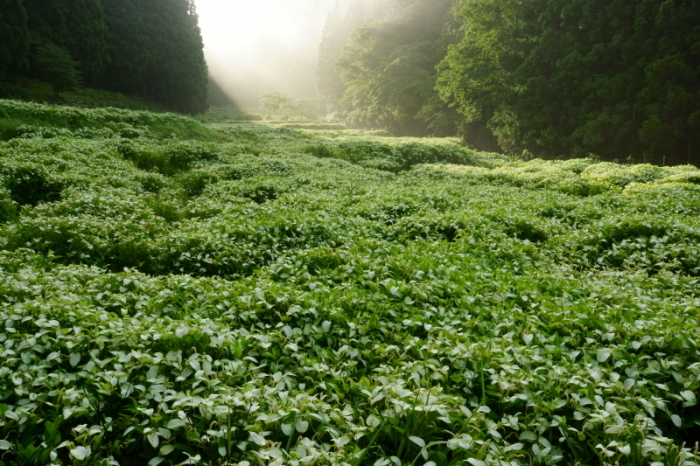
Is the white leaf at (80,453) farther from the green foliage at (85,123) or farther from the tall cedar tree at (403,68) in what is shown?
the tall cedar tree at (403,68)

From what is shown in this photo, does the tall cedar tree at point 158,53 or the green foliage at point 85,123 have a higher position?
the tall cedar tree at point 158,53

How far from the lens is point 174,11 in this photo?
65625 mm

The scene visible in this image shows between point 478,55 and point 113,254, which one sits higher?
point 478,55

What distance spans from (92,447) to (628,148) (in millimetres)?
42946

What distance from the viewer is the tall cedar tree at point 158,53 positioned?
57.1 metres

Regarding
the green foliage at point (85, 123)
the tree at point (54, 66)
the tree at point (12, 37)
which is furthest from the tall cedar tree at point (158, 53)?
the green foliage at point (85, 123)

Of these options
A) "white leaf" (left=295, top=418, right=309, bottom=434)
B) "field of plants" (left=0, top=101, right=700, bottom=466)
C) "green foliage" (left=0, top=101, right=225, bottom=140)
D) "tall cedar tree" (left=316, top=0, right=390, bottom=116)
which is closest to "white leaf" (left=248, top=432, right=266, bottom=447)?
"field of plants" (left=0, top=101, right=700, bottom=466)

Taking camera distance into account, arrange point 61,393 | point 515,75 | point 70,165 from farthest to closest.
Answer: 1. point 515,75
2. point 70,165
3. point 61,393

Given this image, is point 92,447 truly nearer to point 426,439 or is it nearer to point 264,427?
point 264,427

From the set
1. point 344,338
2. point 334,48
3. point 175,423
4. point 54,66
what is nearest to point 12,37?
point 54,66

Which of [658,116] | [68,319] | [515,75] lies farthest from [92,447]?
[515,75]

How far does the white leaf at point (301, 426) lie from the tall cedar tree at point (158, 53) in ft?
216

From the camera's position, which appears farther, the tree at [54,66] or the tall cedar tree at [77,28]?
the tall cedar tree at [77,28]

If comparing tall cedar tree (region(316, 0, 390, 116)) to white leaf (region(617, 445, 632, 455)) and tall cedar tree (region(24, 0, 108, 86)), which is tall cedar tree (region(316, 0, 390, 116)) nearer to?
tall cedar tree (region(24, 0, 108, 86))
